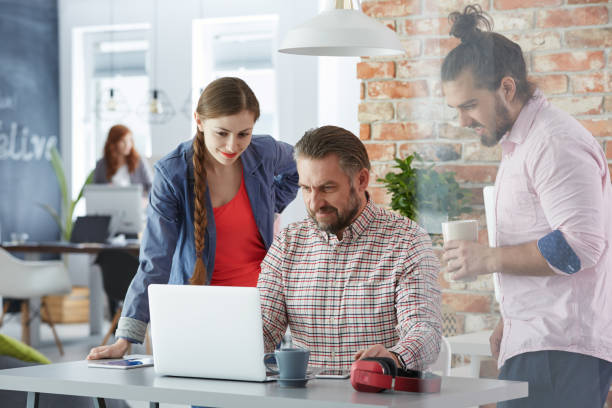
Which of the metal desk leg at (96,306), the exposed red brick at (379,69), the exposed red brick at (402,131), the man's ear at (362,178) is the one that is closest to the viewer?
the exposed red brick at (402,131)

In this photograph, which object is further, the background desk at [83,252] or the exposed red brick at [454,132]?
the background desk at [83,252]

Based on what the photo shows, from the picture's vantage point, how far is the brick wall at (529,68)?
1630mm

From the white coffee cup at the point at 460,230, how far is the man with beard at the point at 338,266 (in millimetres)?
218

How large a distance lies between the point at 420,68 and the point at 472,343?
558mm

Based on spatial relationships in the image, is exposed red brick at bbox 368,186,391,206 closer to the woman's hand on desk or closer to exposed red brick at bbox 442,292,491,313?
exposed red brick at bbox 442,292,491,313

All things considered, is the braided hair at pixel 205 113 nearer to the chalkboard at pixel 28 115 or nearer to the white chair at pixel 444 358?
the white chair at pixel 444 358

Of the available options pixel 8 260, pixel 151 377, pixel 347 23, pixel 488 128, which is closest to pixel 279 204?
pixel 347 23

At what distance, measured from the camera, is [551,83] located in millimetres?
1635

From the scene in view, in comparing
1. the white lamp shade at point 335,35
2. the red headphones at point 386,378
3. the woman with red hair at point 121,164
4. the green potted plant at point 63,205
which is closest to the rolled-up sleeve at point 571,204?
the red headphones at point 386,378

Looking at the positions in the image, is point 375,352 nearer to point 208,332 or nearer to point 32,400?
point 208,332

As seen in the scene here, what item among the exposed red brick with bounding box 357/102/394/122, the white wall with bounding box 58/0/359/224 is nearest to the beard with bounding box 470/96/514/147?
the exposed red brick with bounding box 357/102/394/122

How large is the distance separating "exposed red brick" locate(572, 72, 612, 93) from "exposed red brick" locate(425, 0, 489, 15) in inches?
8.7

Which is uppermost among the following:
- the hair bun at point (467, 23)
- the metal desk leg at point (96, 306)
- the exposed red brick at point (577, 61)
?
the hair bun at point (467, 23)

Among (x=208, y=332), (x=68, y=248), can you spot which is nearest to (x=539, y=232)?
(x=208, y=332)
